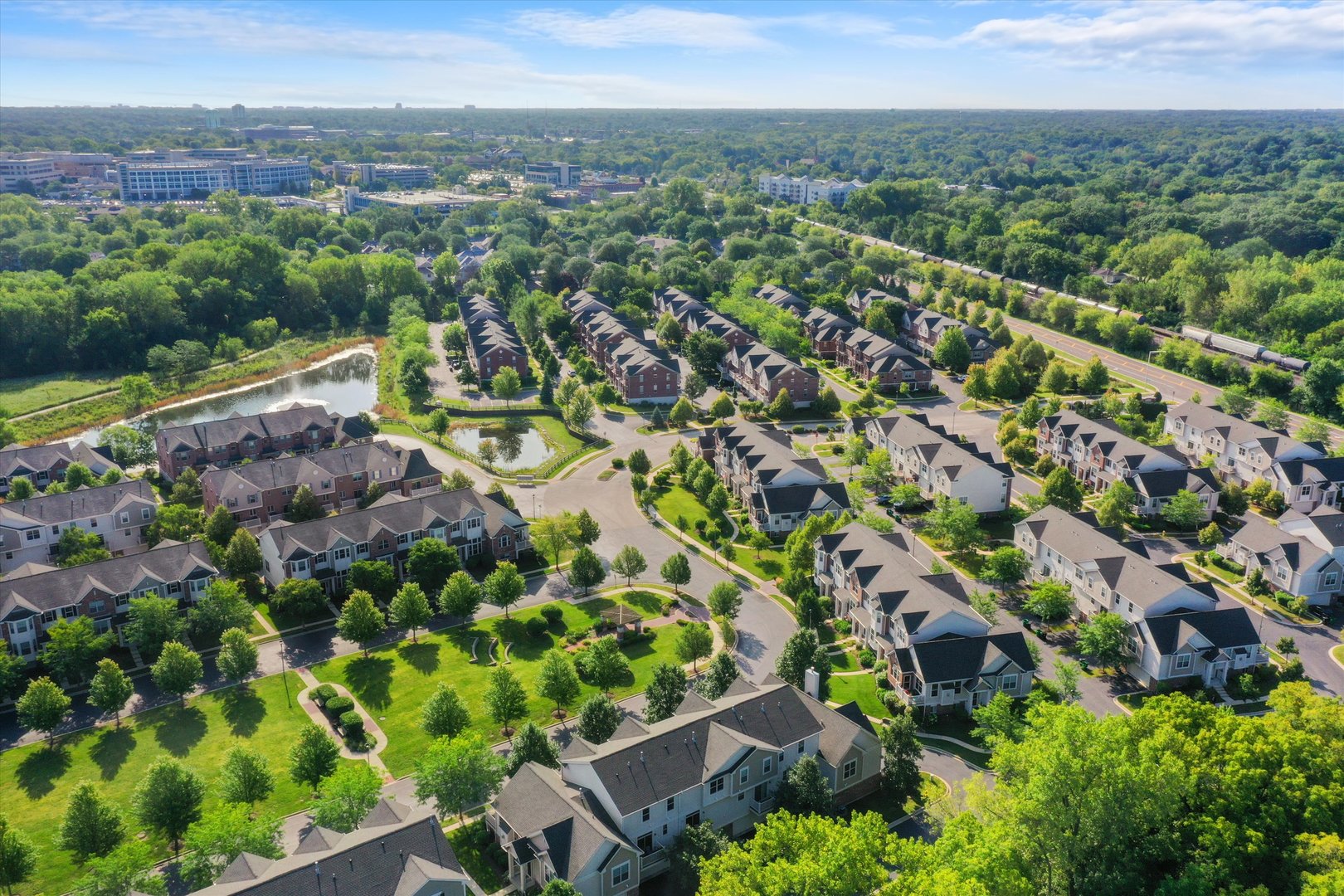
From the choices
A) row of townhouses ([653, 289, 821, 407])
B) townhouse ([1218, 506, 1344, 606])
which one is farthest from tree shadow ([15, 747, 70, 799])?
townhouse ([1218, 506, 1344, 606])

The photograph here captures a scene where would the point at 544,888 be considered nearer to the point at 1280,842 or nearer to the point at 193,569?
the point at 1280,842

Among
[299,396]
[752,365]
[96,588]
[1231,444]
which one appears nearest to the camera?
[96,588]

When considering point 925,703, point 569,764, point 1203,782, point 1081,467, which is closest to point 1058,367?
point 1081,467

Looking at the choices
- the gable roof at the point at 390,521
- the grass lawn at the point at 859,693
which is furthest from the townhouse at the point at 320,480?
the grass lawn at the point at 859,693

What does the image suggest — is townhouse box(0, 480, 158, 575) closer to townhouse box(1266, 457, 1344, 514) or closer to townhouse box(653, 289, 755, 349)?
townhouse box(653, 289, 755, 349)

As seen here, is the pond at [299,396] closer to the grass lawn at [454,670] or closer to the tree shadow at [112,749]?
the grass lawn at [454,670]

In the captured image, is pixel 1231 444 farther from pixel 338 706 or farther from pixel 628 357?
pixel 338 706

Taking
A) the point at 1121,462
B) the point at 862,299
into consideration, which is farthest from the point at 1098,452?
the point at 862,299
